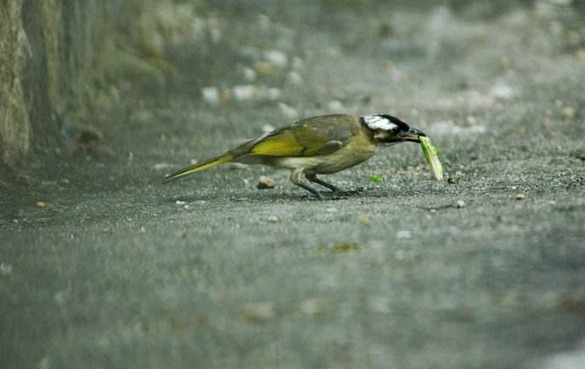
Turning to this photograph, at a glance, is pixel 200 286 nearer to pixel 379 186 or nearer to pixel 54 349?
pixel 54 349

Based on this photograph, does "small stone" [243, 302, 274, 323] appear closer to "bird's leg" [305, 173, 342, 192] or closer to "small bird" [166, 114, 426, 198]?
"small bird" [166, 114, 426, 198]

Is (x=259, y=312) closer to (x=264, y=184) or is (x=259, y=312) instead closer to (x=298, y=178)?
(x=298, y=178)

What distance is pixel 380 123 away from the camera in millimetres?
6809

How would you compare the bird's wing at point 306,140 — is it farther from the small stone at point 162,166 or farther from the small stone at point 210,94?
the small stone at point 210,94

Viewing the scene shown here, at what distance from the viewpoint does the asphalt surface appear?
363 cm

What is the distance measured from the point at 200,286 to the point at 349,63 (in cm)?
825

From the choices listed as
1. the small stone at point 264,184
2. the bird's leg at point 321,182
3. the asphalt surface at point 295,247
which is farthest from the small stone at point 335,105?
the bird's leg at point 321,182

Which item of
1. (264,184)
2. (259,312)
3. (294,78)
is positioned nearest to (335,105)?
(294,78)

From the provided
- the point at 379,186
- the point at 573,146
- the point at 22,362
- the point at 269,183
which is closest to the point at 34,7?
the point at 269,183

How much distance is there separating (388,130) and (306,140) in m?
0.53

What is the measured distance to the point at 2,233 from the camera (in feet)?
19.3

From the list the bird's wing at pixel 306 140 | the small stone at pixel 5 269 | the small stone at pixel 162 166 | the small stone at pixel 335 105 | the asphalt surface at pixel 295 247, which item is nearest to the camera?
the asphalt surface at pixel 295 247

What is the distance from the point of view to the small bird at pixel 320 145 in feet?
22.2

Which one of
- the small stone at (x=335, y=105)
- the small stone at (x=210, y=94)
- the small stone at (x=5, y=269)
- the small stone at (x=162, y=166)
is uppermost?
the small stone at (x=5, y=269)
